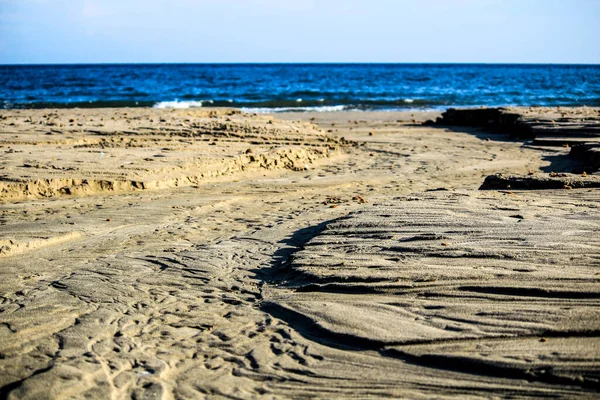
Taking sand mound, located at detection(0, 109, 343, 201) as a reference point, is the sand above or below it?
below

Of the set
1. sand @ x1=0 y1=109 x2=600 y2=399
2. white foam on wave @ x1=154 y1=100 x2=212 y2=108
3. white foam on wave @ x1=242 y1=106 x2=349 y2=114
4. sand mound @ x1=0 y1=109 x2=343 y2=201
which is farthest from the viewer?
white foam on wave @ x1=154 y1=100 x2=212 y2=108

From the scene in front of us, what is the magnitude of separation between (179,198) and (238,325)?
A: 12.9 feet

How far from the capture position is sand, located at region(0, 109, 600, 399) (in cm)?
296

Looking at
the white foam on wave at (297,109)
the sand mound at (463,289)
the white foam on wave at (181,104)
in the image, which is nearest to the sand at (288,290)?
the sand mound at (463,289)

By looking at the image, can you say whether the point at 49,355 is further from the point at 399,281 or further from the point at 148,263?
the point at 399,281

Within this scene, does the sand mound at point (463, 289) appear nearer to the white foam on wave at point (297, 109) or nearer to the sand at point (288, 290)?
the sand at point (288, 290)

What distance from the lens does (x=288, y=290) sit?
4.09 m

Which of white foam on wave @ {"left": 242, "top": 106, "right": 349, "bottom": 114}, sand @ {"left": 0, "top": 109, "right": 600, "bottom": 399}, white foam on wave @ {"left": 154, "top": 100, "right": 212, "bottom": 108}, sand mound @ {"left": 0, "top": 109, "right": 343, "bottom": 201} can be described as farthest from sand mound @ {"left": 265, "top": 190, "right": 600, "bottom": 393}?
white foam on wave @ {"left": 154, "top": 100, "right": 212, "bottom": 108}

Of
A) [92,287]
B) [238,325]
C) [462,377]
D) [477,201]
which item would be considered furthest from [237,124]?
[462,377]

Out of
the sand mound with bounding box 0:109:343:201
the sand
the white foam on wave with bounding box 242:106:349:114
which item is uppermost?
the white foam on wave with bounding box 242:106:349:114

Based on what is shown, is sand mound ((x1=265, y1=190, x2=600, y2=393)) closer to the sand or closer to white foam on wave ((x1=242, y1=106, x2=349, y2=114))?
the sand

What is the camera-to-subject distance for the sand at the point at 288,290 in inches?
116

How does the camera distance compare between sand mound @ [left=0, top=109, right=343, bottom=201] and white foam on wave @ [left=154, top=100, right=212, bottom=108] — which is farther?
white foam on wave @ [left=154, top=100, right=212, bottom=108]

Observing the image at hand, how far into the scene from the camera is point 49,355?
3.28 m
